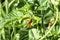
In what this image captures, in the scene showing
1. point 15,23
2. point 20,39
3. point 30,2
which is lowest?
point 20,39

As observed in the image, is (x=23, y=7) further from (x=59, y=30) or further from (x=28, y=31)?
(x=59, y=30)

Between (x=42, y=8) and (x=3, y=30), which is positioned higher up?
(x=42, y=8)

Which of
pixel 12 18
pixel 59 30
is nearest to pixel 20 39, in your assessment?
pixel 12 18

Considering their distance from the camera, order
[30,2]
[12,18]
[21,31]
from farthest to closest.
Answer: [30,2] → [21,31] → [12,18]

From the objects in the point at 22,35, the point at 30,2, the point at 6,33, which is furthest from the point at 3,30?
the point at 30,2

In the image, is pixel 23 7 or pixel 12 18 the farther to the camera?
pixel 23 7

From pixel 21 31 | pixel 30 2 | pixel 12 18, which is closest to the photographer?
pixel 12 18
